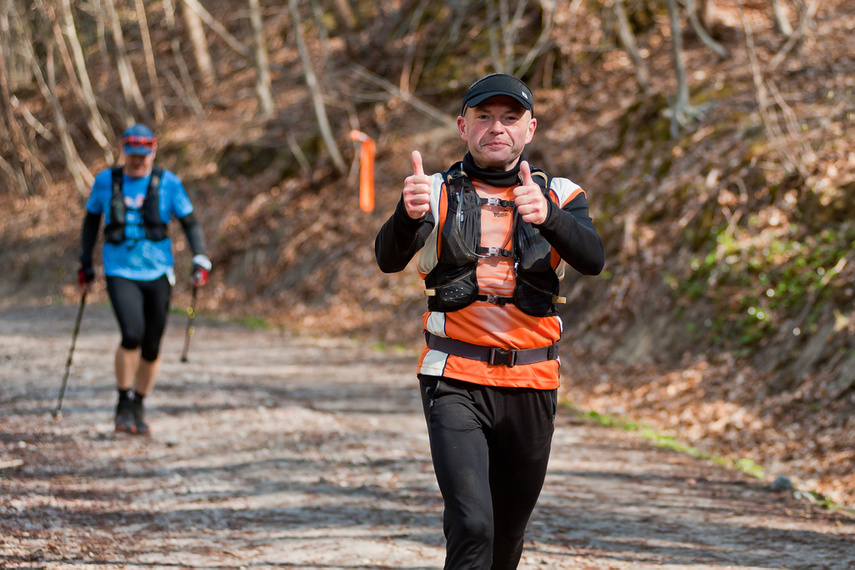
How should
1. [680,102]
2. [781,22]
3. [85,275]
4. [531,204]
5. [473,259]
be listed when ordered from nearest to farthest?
[531,204]
[473,259]
[85,275]
[680,102]
[781,22]

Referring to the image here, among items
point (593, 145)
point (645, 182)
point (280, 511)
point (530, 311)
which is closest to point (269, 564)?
point (280, 511)

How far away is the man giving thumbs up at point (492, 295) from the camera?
127 inches

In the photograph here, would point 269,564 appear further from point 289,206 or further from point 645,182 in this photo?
point 289,206

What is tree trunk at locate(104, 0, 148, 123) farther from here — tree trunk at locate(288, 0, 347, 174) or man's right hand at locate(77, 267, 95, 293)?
man's right hand at locate(77, 267, 95, 293)

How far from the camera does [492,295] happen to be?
10.9ft

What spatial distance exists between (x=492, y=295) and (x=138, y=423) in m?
5.29

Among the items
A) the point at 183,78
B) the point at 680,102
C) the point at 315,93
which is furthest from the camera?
the point at 183,78

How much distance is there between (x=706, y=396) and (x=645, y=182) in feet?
16.5

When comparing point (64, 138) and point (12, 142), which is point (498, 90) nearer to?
point (64, 138)

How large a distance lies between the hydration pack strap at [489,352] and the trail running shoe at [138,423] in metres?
5.06

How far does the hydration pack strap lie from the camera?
3275mm

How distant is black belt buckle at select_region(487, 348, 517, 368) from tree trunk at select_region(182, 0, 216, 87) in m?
29.3

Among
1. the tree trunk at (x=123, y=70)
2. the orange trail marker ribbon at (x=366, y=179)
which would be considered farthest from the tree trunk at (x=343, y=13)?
the orange trail marker ribbon at (x=366, y=179)

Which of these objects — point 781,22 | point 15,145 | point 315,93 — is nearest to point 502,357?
point 781,22
